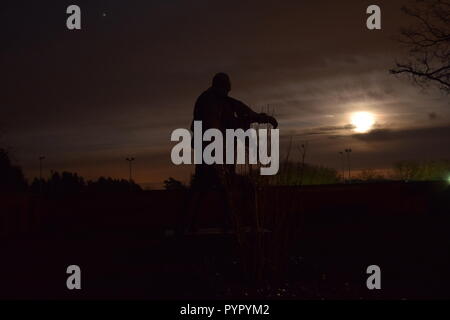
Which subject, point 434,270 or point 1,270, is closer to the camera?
point 434,270

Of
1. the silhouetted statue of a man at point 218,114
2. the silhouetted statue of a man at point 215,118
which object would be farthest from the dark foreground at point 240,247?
the silhouetted statue of a man at point 218,114

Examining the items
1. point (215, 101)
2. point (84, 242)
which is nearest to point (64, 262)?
point (84, 242)

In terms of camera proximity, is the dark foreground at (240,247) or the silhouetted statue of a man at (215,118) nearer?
the dark foreground at (240,247)

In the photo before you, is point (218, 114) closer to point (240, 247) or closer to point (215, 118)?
point (215, 118)

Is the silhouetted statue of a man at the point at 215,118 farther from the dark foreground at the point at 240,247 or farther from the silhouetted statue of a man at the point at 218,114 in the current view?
the dark foreground at the point at 240,247

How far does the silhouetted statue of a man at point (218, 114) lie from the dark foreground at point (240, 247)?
44 centimetres

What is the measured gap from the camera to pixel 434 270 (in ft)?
20.7

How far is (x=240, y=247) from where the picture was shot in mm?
4977

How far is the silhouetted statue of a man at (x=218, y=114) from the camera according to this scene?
6160 mm

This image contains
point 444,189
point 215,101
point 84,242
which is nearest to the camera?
point 215,101

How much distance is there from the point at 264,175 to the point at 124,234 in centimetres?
578

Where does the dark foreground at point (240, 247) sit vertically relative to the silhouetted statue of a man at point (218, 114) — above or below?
below
